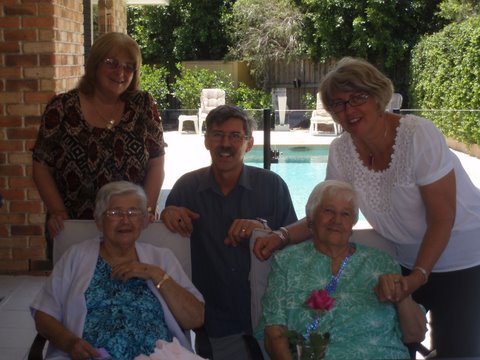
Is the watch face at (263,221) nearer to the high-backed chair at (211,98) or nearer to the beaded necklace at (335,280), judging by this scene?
the beaded necklace at (335,280)

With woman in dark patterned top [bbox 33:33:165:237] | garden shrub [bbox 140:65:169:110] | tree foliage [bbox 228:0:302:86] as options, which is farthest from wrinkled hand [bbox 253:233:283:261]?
tree foliage [bbox 228:0:302:86]

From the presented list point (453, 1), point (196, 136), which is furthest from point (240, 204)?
point (453, 1)

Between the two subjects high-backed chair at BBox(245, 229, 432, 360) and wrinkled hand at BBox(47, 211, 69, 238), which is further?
wrinkled hand at BBox(47, 211, 69, 238)

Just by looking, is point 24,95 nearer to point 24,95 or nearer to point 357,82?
point 24,95

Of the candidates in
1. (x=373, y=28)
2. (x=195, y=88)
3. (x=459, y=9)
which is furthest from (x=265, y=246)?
(x=373, y=28)

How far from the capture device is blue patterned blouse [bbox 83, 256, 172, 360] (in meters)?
2.53

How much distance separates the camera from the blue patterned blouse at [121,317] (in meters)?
2.53

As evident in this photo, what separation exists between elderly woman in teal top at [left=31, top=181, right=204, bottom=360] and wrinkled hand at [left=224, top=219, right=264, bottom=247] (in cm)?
24

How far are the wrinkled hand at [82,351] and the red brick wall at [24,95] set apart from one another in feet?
8.22

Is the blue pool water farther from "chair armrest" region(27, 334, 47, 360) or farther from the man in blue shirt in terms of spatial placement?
"chair armrest" region(27, 334, 47, 360)

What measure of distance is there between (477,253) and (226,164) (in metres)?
0.98

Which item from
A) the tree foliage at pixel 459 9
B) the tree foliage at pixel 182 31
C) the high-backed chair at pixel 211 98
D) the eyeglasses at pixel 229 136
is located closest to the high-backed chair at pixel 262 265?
the eyeglasses at pixel 229 136

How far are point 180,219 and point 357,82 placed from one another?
0.87 m

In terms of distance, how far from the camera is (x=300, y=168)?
28.7 feet
